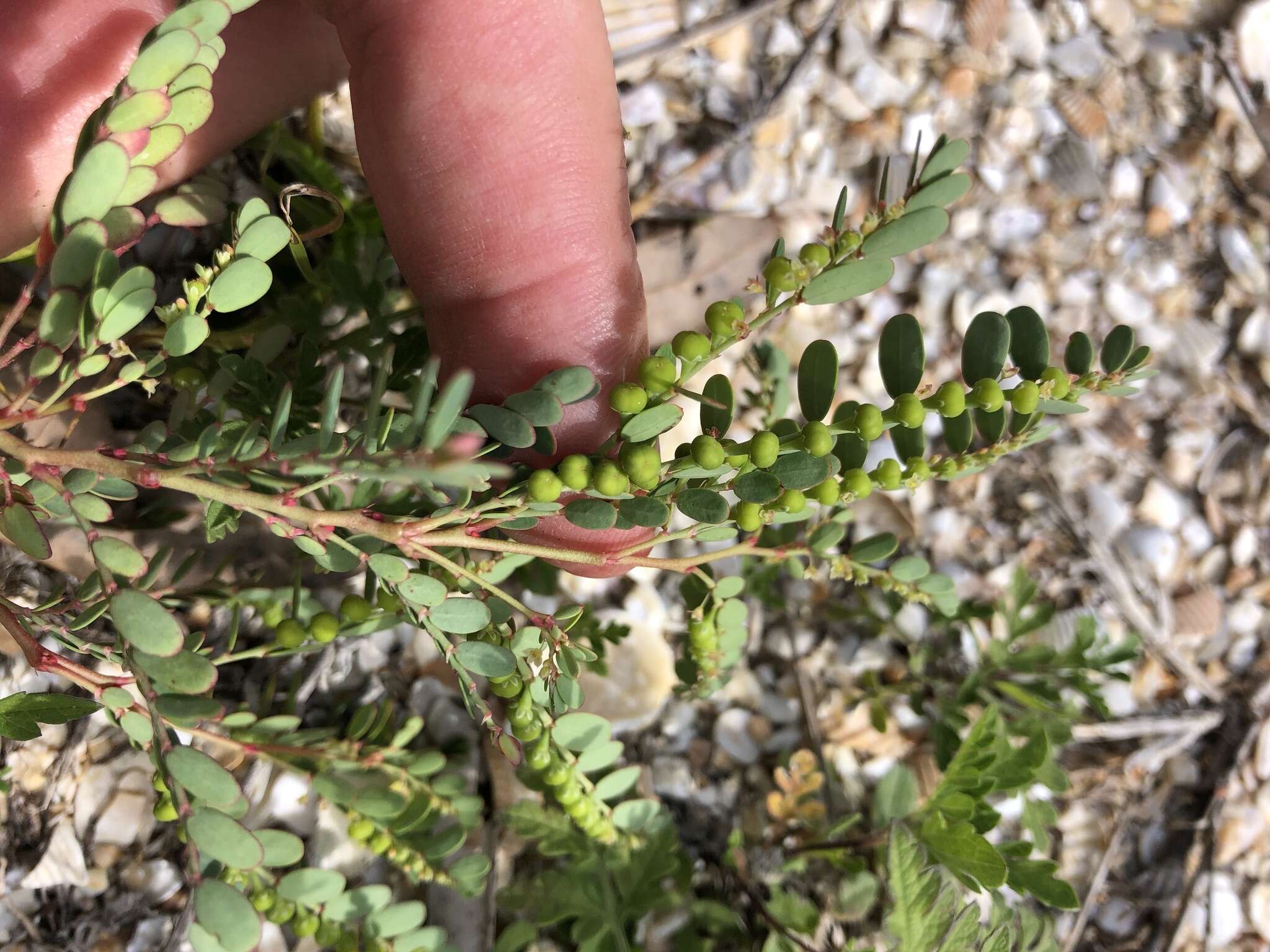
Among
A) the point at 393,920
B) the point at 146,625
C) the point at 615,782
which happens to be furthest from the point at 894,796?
the point at 146,625

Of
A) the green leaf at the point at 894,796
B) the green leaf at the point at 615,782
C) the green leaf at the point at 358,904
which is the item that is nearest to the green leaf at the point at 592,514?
the green leaf at the point at 615,782

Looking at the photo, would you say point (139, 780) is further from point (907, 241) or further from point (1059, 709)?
point (1059, 709)

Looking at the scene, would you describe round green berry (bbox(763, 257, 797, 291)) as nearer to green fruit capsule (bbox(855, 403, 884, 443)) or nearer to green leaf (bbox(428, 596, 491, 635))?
green fruit capsule (bbox(855, 403, 884, 443))

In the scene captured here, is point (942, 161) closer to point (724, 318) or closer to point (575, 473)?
point (724, 318)

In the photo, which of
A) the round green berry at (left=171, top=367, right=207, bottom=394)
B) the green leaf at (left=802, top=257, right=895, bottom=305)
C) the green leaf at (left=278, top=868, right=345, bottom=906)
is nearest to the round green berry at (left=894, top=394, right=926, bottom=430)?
the green leaf at (left=802, top=257, right=895, bottom=305)

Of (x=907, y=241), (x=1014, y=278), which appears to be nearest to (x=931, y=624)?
(x=1014, y=278)
